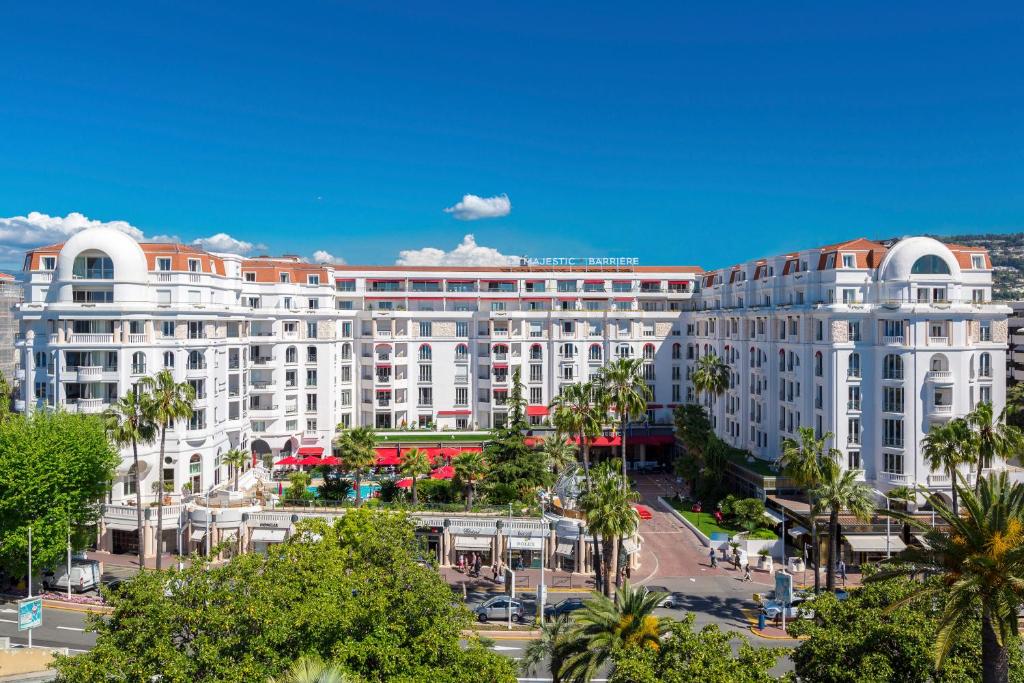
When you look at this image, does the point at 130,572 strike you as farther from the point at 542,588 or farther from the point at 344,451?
the point at 542,588

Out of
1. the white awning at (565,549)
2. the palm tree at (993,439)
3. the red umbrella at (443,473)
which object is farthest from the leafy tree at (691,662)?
the red umbrella at (443,473)

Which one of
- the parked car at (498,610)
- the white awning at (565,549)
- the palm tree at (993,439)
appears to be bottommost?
the parked car at (498,610)

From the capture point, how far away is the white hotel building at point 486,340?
61.1m

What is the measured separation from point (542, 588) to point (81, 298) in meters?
45.0

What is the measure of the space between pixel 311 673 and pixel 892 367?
55261mm

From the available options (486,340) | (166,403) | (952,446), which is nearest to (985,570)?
(952,446)

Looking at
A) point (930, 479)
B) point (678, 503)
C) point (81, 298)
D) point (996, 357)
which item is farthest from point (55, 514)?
point (996, 357)

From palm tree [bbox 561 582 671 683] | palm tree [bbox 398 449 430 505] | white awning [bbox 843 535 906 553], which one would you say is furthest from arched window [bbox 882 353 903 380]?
palm tree [bbox 561 582 671 683]

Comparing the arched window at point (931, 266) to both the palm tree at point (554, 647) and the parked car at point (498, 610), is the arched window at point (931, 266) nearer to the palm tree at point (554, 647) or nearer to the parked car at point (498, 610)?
the parked car at point (498, 610)

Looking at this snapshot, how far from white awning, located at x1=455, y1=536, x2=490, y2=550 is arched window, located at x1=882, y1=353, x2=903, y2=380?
3544 centimetres

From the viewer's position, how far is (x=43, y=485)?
Answer: 4725 cm

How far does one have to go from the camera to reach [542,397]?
308 ft

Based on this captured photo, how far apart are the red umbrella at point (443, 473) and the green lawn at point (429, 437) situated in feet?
30.7

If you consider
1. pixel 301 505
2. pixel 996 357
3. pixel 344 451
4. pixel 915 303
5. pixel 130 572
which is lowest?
pixel 130 572
